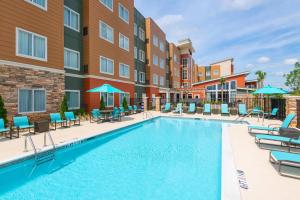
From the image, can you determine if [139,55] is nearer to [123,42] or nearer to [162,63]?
[123,42]

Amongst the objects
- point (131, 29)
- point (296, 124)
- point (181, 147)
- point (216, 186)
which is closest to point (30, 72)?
point (181, 147)

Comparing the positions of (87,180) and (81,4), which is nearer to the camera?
(87,180)

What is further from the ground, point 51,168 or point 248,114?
point 248,114

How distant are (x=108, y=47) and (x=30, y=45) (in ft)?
27.8

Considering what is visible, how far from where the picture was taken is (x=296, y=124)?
10.3m

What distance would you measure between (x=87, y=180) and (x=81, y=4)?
659 inches

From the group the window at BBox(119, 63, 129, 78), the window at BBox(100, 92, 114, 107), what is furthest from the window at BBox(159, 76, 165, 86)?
the window at BBox(100, 92, 114, 107)

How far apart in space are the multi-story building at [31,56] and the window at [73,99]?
1839 mm

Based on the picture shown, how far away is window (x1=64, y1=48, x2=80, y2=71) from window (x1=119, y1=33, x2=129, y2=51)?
21.5 ft

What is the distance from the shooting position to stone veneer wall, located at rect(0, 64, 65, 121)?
9.26 m

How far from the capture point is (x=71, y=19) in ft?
49.0

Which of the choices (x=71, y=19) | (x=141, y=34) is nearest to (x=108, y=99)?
(x=71, y=19)

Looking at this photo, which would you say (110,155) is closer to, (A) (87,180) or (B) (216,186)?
(A) (87,180)

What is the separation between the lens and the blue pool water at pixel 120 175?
169 inches
